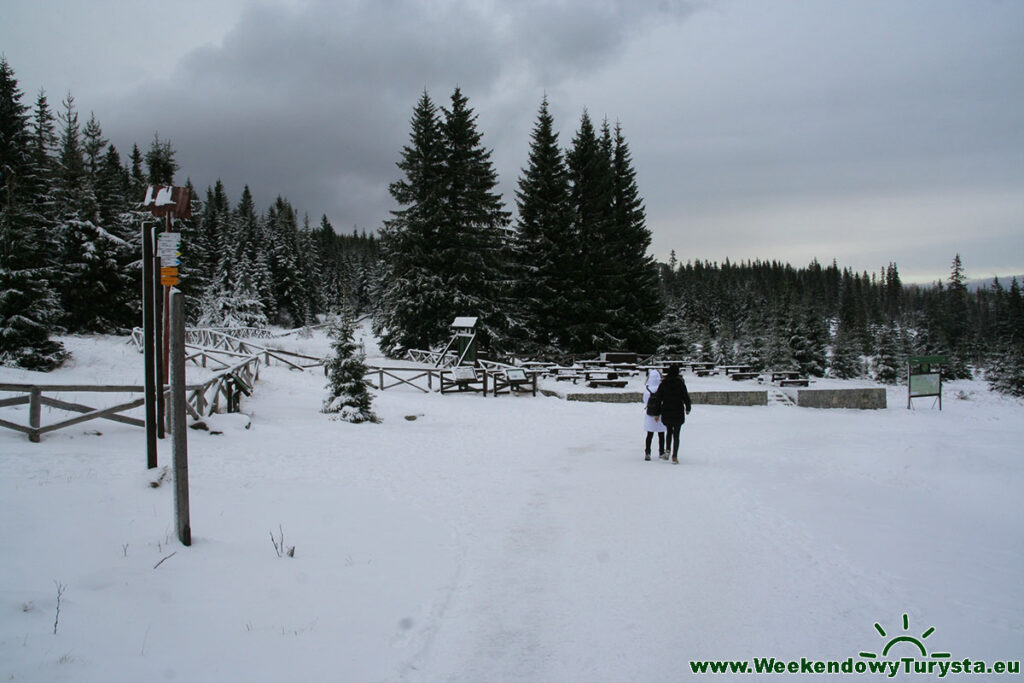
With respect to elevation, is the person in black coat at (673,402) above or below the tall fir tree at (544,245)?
below

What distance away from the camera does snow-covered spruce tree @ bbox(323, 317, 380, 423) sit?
14.7 meters

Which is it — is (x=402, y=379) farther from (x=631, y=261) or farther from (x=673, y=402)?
(x=631, y=261)

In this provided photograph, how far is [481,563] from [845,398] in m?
21.7

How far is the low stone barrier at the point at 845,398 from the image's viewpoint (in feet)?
72.2

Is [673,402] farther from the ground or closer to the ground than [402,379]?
farther from the ground

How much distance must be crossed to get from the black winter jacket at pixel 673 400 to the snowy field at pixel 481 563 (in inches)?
34.0

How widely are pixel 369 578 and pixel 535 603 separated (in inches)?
62.3

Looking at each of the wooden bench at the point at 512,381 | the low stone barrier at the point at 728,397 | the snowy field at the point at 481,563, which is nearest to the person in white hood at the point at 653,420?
the snowy field at the point at 481,563

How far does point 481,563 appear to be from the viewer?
17.6 feet

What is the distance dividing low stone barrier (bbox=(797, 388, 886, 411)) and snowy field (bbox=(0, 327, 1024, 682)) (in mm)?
12102

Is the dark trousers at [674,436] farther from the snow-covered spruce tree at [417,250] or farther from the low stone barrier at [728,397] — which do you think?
the snow-covered spruce tree at [417,250]

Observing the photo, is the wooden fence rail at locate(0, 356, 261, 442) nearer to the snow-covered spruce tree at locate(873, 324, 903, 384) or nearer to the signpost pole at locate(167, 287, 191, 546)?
the signpost pole at locate(167, 287, 191, 546)

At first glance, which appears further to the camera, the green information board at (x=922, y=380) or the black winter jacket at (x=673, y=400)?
the green information board at (x=922, y=380)

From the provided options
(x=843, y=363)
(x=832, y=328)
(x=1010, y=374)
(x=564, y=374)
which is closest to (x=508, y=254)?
(x=564, y=374)
